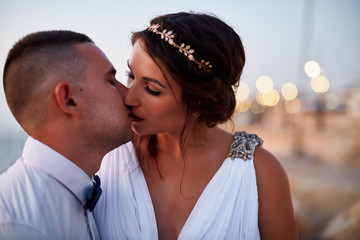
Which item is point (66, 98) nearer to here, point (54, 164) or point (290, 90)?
point (54, 164)

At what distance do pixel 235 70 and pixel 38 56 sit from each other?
1521 mm

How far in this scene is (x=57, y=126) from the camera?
5.94 ft

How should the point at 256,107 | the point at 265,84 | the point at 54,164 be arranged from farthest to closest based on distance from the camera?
the point at 256,107 → the point at 265,84 → the point at 54,164

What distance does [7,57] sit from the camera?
1844 mm

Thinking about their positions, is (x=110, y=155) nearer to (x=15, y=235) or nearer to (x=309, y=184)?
(x=15, y=235)

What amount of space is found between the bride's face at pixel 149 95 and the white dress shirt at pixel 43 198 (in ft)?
2.13

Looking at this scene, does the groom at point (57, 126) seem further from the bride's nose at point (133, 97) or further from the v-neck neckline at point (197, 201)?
the v-neck neckline at point (197, 201)

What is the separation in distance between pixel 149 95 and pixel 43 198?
3.42 feet

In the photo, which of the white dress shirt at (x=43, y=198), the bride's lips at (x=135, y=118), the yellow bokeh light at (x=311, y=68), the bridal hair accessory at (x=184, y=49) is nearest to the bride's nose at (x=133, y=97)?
the bride's lips at (x=135, y=118)

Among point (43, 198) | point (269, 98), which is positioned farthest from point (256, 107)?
point (43, 198)

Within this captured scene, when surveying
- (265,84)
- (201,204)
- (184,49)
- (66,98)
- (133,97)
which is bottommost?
(201,204)

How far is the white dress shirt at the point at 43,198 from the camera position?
146 centimetres

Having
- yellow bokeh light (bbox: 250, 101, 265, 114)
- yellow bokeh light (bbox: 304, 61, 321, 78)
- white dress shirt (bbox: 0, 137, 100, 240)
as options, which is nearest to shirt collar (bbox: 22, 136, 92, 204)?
white dress shirt (bbox: 0, 137, 100, 240)

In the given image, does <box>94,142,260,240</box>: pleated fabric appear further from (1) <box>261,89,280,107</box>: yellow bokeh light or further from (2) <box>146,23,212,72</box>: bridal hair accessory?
(1) <box>261,89,280,107</box>: yellow bokeh light
